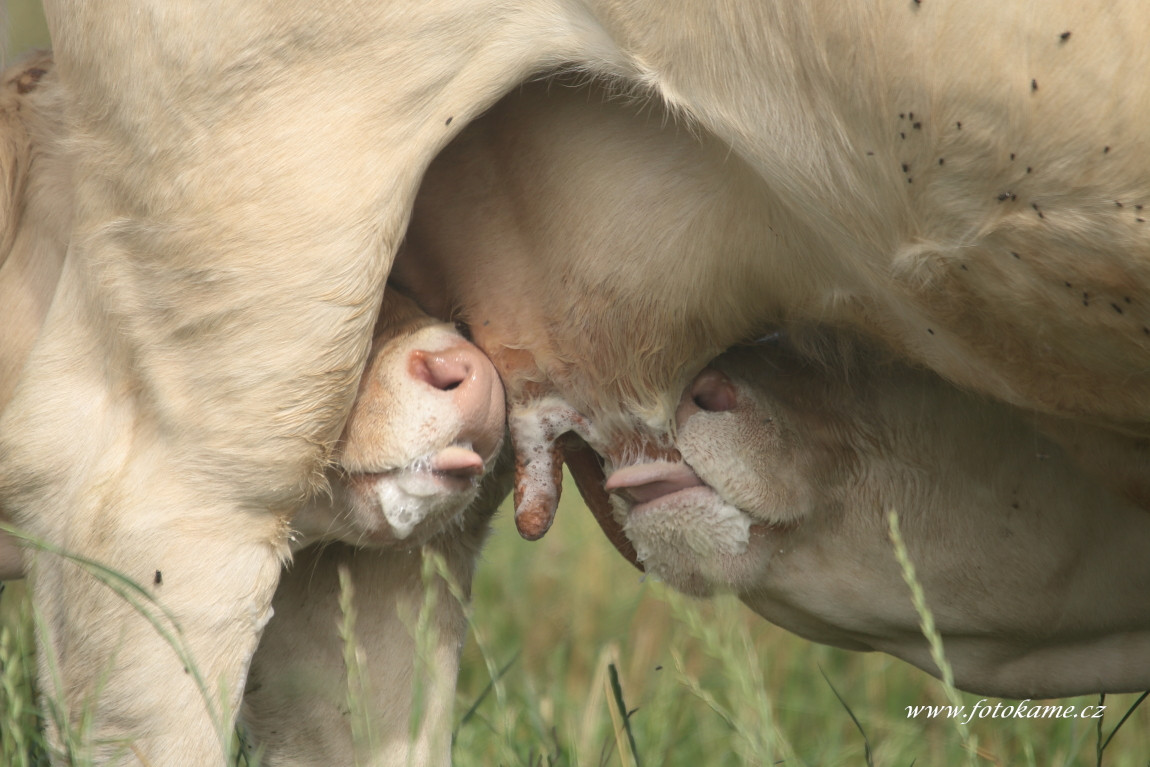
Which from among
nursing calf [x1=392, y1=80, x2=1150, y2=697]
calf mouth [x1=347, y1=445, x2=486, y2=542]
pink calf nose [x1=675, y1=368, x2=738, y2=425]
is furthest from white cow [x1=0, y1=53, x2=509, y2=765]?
pink calf nose [x1=675, y1=368, x2=738, y2=425]

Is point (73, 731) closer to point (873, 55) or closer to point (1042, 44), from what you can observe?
point (873, 55)

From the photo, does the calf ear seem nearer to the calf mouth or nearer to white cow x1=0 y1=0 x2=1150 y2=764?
white cow x1=0 y1=0 x2=1150 y2=764

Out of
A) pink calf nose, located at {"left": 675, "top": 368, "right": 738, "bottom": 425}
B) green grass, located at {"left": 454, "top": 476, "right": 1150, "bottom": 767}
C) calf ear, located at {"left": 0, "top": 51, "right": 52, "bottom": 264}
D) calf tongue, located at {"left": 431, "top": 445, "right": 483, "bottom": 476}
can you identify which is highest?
calf ear, located at {"left": 0, "top": 51, "right": 52, "bottom": 264}

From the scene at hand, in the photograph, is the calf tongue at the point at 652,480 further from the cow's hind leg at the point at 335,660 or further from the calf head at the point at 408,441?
the cow's hind leg at the point at 335,660

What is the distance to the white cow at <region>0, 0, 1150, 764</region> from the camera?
172 centimetres

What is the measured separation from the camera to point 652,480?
7.50ft

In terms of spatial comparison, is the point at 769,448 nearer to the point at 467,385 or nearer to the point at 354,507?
the point at 467,385

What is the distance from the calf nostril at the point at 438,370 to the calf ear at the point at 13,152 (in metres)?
0.69

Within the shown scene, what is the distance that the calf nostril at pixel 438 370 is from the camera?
2119 mm

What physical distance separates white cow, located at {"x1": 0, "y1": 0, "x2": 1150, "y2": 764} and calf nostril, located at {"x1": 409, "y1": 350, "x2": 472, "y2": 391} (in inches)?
7.7

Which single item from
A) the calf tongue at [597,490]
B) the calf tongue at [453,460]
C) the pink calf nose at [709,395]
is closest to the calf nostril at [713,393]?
the pink calf nose at [709,395]

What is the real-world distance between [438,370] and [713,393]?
512 mm

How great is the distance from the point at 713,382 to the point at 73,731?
117 cm

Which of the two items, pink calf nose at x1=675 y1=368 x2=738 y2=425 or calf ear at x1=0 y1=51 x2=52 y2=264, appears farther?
pink calf nose at x1=675 y1=368 x2=738 y2=425
